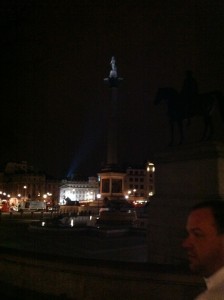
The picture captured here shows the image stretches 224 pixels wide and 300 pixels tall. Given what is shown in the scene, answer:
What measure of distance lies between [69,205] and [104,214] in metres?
29.5

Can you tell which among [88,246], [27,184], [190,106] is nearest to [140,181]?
[27,184]

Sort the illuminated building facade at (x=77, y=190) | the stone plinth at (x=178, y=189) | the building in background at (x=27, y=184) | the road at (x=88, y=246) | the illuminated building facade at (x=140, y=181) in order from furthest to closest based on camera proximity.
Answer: the illuminated building facade at (x=77, y=190) < the building in background at (x=27, y=184) < the illuminated building facade at (x=140, y=181) < the road at (x=88, y=246) < the stone plinth at (x=178, y=189)

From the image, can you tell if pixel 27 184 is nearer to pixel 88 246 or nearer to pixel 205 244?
pixel 88 246

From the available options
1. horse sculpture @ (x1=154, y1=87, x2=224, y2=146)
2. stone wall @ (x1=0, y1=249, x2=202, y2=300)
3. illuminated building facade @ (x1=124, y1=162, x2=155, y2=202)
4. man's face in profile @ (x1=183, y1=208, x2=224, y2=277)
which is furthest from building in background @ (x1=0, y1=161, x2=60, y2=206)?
man's face in profile @ (x1=183, y1=208, x2=224, y2=277)

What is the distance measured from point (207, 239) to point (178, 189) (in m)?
9.27

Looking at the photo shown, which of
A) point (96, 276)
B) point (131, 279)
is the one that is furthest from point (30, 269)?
point (131, 279)

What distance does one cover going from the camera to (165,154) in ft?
38.5

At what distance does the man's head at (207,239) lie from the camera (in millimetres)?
1970

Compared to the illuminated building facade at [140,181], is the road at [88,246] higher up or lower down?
lower down

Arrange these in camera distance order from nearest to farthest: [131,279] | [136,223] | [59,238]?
[131,279], [59,238], [136,223]

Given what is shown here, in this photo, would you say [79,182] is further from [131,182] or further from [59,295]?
[59,295]

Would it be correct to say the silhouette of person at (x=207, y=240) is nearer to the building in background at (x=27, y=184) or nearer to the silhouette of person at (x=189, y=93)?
the silhouette of person at (x=189, y=93)

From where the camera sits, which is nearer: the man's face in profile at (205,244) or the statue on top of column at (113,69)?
the man's face in profile at (205,244)

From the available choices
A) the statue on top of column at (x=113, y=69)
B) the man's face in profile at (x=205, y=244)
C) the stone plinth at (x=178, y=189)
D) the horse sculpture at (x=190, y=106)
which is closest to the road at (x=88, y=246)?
the stone plinth at (x=178, y=189)
